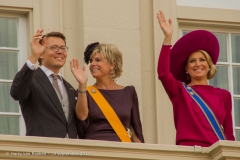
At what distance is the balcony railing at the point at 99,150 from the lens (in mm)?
11328

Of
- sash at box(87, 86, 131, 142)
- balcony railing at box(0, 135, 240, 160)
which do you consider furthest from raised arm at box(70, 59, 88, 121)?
balcony railing at box(0, 135, 240, 160)

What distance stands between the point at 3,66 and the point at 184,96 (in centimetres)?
241

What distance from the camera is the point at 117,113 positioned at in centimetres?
1231

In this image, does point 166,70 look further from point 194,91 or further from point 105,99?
point 105,99

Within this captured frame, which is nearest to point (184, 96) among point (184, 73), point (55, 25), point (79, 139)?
point (184, 73)

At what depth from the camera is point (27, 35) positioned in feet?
46.6

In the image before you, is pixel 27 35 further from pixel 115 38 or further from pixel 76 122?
pixel 76 122

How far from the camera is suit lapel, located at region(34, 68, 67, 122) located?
1199 centimetres

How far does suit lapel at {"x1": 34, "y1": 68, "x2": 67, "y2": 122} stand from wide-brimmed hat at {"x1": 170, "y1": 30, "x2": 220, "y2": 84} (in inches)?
52.5

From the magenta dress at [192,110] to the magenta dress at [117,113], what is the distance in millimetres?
359

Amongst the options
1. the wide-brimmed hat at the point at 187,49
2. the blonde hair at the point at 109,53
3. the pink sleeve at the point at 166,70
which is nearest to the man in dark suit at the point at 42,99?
the blonde hair at the point at 109,53

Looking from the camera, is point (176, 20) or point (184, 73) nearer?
point (184, 73)

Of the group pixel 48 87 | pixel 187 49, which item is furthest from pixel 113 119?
pixel 187 49

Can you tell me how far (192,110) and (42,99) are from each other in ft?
4.68
